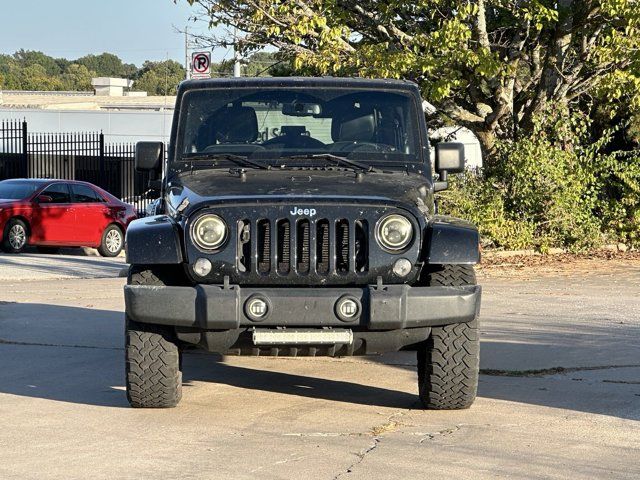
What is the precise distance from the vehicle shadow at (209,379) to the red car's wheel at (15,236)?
431 inches

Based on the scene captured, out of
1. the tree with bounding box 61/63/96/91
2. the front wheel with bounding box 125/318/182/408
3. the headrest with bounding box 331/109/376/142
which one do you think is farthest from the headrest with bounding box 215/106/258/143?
the tree with bounding box 61/63/96/91

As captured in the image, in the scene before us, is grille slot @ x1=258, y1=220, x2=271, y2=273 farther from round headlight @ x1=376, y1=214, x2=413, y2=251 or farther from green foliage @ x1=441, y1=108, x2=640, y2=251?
green foliage @ x1=441, y1=108, x2=640, y2=251

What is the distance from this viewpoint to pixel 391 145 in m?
8.78

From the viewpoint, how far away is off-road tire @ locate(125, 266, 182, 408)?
24.6ft

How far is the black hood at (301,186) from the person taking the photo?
7508 millimetres

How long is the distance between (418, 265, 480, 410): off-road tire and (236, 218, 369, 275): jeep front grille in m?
0.55

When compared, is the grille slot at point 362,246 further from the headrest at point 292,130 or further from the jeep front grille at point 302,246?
the headrest at point 292,130

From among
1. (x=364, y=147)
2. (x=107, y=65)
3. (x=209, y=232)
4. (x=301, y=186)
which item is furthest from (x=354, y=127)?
(x=107, y=65)

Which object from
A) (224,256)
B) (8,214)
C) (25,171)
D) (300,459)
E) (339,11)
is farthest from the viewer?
(25,171)

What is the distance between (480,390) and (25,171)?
24514mm

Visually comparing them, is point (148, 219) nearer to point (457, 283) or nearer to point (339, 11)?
point (457, 283)

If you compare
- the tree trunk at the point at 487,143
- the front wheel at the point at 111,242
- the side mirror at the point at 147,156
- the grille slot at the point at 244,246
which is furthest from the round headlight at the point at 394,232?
the front wheel at the point at 111,242

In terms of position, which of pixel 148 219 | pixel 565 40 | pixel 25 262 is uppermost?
pixel 565 40

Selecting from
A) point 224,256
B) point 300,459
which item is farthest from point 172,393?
point 300,459
